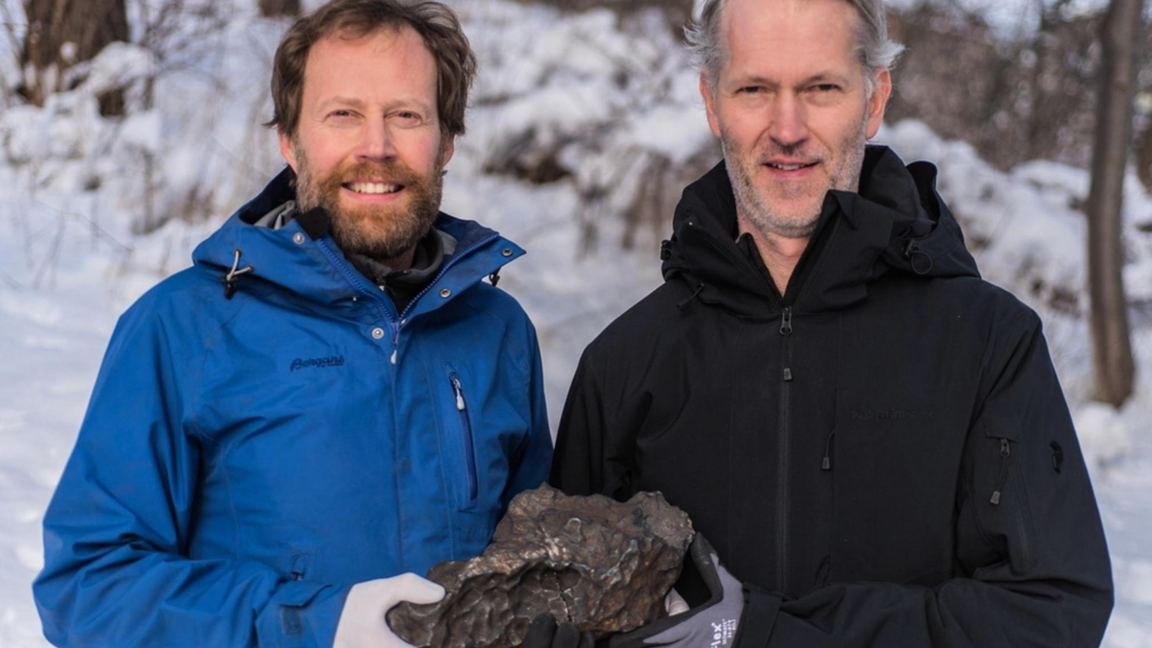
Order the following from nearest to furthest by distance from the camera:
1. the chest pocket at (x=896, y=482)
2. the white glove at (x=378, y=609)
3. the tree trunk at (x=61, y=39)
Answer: the white glove at (x=378, y=609) < the chest pocket at (x=896, y=482) < the tree trunk at (x=61, y=39)

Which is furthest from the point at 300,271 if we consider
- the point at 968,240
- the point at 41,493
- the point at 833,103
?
the point at 968,240

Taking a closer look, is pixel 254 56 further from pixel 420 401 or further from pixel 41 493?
pixel 420 401

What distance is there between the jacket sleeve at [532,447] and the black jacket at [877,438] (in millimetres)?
274

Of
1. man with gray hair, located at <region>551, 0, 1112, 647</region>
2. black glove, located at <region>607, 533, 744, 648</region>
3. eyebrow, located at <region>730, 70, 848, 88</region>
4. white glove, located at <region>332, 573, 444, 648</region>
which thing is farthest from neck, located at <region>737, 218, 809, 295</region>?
white glove, located at <region>332, 573, 444, 648</region>

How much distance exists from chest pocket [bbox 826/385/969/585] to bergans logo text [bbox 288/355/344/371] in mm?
1004

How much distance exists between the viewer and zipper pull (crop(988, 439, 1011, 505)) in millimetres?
2264

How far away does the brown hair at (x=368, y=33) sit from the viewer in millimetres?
2641

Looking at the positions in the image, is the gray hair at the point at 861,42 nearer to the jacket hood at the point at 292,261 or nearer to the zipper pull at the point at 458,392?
the jacket hood at the point at 292,261

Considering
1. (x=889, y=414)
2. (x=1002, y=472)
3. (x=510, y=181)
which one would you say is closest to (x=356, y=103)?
(x=889, y=414)

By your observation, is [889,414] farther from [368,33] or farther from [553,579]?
[368,33]

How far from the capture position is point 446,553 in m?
2.43

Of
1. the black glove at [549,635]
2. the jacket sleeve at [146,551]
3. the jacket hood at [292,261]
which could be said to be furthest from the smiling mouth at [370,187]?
the black glove at [549,635]

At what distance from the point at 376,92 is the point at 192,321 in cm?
63

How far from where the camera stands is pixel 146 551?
2.23 meters
